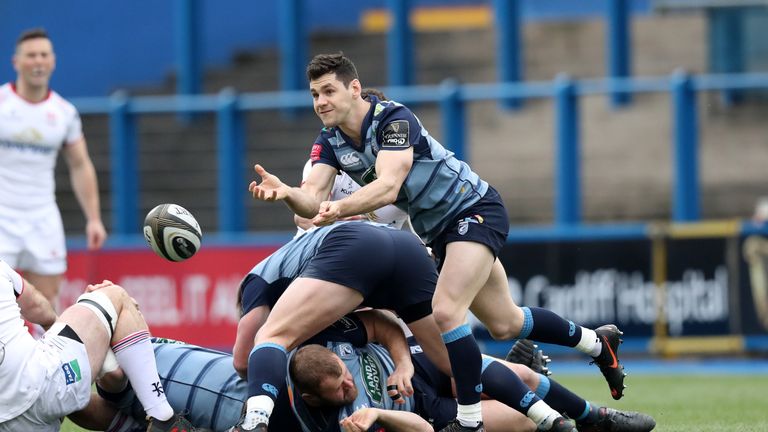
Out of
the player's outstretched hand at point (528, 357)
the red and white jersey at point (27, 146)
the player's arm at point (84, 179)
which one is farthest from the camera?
the player's arm at point (84, 179)

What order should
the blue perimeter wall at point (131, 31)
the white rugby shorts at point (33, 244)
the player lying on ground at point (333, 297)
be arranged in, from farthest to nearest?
the blue perimeter wall at point (131, 31) < the white rugby shorts at point (33, 244) < the player lying on ground at point (333, 297)

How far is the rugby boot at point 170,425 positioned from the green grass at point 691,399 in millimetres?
1391

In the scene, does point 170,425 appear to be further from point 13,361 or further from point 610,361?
point 610,361

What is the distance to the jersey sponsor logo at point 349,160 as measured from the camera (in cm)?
705

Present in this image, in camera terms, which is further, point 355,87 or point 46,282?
point 46,282

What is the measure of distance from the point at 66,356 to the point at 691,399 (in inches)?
178

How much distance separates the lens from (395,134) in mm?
6785

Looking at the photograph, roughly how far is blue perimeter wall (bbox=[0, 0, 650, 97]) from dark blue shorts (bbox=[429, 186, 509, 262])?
40.3 ft

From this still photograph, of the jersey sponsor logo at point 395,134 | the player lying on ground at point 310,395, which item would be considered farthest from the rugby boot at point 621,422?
the jersey sponsor logo at point 395,134

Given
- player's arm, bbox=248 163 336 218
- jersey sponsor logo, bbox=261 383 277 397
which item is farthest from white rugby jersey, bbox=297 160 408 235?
jersey sponsor logo, bbox=261 383 277 397

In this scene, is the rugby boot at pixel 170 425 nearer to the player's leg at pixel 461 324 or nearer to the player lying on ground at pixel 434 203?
the player lying on ground at pixel 434 203

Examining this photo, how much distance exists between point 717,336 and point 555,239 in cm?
166

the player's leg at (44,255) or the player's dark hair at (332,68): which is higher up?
the player's dark hair at (332,68)

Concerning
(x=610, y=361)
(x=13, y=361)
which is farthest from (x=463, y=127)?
(x=13, y=361)
